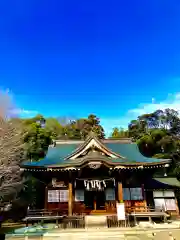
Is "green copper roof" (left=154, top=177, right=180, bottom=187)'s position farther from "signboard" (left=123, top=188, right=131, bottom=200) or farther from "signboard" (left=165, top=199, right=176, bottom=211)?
"signboard" (left=123, top=188, right=131, bottom=200)

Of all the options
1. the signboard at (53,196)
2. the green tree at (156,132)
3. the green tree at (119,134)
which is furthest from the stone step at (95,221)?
the green tree at (119,134)

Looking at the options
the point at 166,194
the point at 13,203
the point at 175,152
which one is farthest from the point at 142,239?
the point at 175,152

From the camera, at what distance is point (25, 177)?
944 inches

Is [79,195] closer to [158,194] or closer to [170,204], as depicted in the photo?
[158,194]

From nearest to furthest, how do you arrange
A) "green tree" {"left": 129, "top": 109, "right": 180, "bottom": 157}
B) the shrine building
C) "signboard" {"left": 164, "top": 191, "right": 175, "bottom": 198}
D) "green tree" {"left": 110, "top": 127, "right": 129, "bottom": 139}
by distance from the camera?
1. the shrine building
2. "signboard" {"left": 164, "top": 191, "right": 175, "bottom": 198}
3. "green tree" {"left": 129, "top": 109, "right": 180, "bottom": 157}
4. "green tree" {"left": 110, "top": 127, "right": 129, "bottom": 139}

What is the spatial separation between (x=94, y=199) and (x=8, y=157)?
893 cm

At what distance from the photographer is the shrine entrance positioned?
16422 mm

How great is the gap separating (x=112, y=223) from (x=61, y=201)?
15.4ft

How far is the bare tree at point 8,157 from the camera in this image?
18.5 m

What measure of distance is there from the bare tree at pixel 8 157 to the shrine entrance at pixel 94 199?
7.25 meters

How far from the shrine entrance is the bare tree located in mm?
7254

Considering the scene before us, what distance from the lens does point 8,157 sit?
19422mm

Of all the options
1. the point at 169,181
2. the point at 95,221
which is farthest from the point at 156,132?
the point at 95,221

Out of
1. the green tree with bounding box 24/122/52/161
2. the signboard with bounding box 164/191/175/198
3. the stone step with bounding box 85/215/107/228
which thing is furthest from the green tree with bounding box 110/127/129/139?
the stone step with bounding box 85/215/107/228
